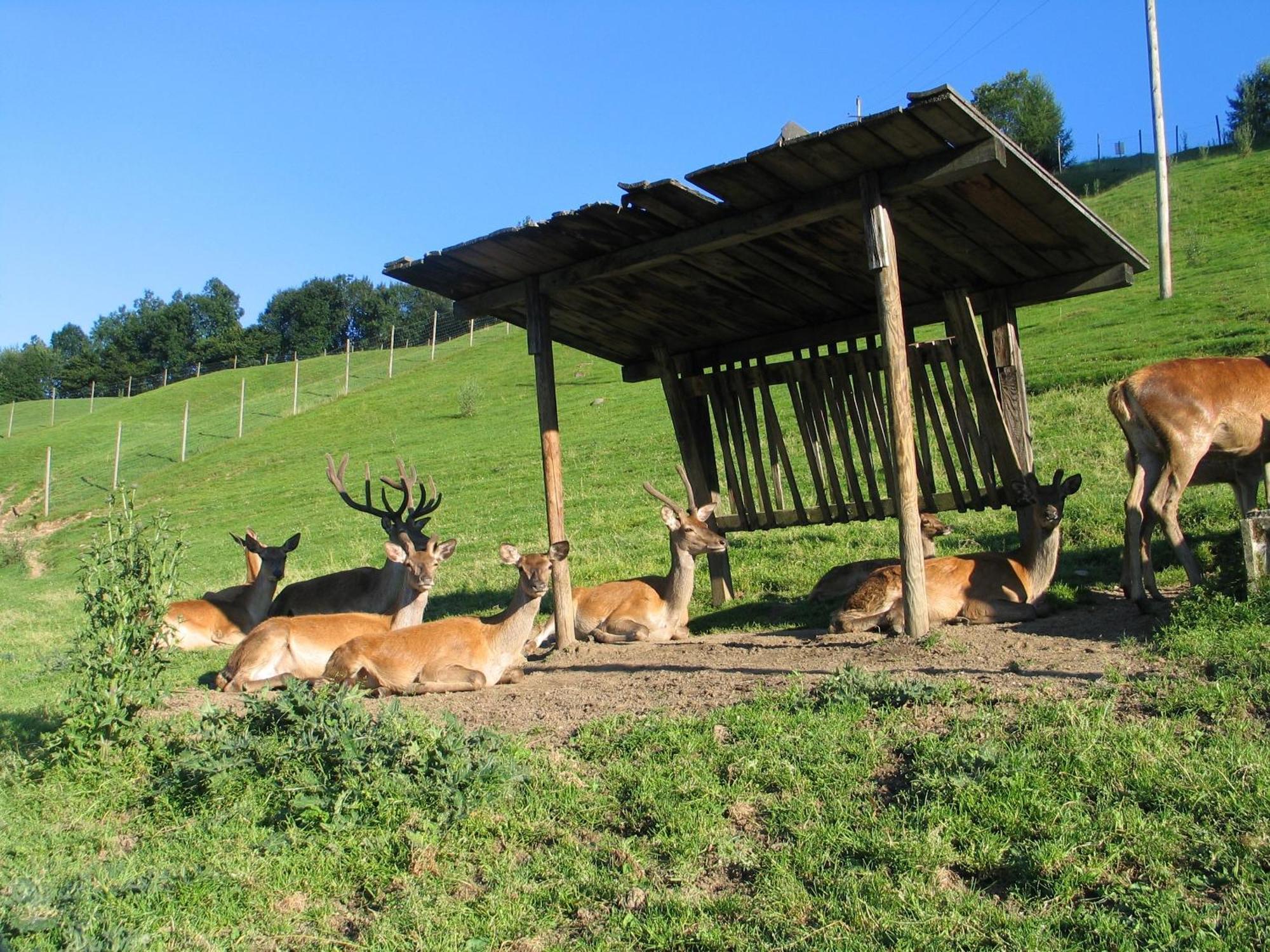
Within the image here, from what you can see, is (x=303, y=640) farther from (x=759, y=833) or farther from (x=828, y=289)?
(x=759, y=833)

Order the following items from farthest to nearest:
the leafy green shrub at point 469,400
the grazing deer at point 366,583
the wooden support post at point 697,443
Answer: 1. the leafy green shrub at point 469,400
2. the grazing deer at point 366,583
3. the wooden support post at point 697,443

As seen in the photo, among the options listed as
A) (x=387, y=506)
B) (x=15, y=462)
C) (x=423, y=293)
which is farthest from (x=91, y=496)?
(x=423, y=293)

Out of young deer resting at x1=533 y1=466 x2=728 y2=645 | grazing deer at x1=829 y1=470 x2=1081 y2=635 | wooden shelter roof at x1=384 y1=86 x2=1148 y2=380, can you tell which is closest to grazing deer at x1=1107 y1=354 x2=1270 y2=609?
grazing deer at x1=829 y1=470 x2=1081 y2=635

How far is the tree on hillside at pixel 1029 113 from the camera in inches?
2916

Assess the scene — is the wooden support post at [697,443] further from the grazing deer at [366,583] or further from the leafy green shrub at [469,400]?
the leafy green shrub at [469,400]

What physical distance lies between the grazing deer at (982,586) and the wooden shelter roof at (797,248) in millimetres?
2027

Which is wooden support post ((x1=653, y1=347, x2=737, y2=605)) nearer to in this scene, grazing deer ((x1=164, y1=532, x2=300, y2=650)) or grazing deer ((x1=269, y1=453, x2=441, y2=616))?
grazing deer ((x1=269, y1=453, x2=441, y2=616))

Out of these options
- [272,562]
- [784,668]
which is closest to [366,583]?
[272,562]

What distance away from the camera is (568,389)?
39312 mm

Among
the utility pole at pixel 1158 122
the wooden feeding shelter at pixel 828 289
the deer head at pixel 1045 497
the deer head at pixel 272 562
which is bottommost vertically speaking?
the deer head at pixel 272 562

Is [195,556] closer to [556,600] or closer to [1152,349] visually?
[556,600]

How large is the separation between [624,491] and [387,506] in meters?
8.38

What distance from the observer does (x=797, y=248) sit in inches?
386

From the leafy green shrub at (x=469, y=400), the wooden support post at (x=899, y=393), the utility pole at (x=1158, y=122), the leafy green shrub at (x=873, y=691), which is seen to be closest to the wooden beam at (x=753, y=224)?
the wooden support post at (x=899, y=393)
